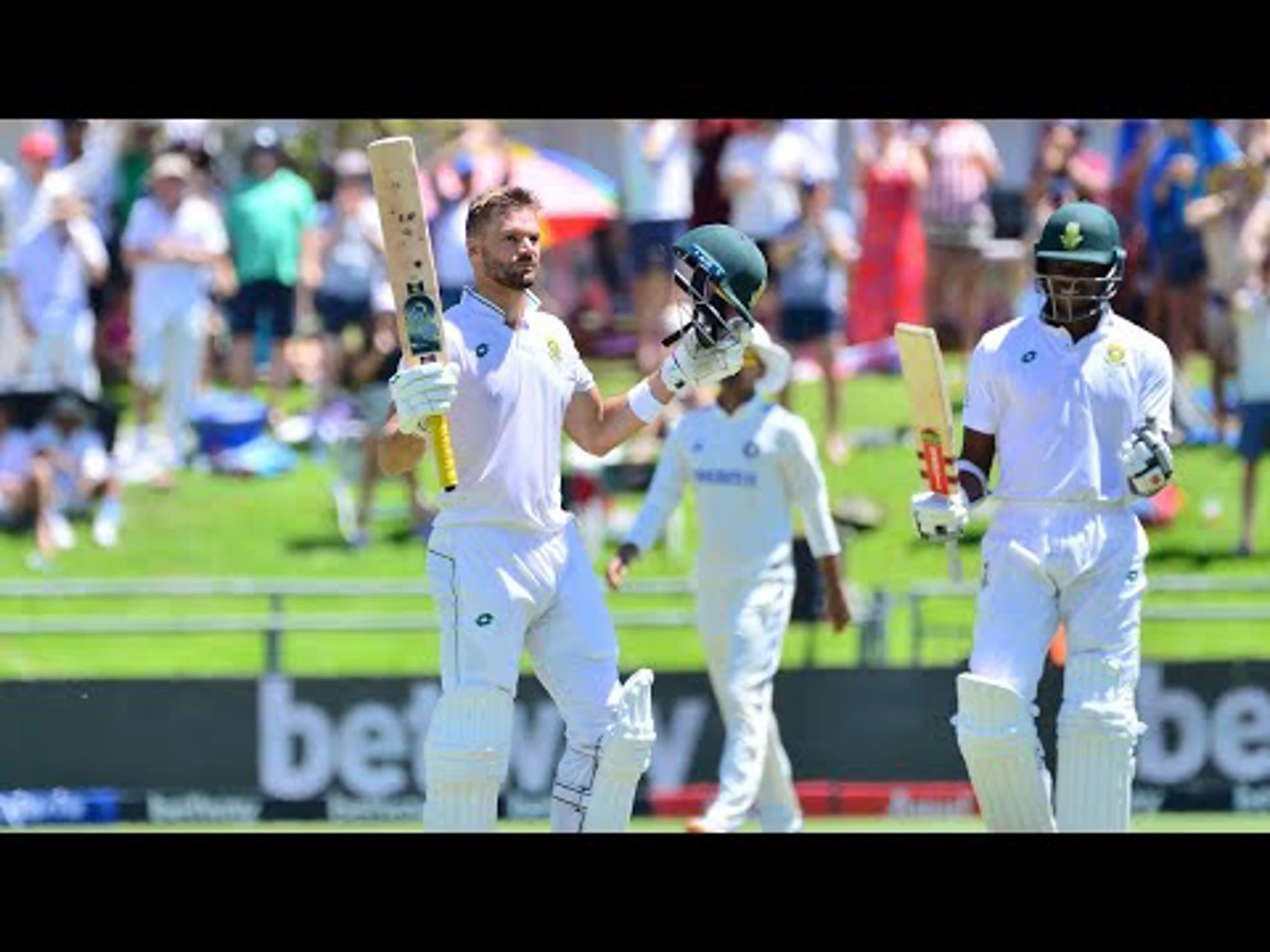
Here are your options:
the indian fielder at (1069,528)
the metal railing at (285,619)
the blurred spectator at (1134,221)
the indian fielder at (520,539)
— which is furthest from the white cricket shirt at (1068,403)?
the blurred spectator at (1134,221)

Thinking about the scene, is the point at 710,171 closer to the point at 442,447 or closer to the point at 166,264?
the point at 166,264

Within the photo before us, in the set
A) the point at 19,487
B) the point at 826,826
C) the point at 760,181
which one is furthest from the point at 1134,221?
the point at 19,487

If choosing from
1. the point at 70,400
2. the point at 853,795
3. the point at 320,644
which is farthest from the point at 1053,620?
the point at 70,400

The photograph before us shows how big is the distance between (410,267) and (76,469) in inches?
308

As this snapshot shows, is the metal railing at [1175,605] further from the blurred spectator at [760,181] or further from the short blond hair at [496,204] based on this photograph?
the short blond hair at [496,204]

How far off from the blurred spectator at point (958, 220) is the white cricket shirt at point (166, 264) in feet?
11.8

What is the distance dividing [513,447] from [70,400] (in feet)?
25.3

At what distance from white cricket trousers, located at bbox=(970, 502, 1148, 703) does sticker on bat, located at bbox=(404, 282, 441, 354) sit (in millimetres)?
1729

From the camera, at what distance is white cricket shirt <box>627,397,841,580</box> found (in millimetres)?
11375

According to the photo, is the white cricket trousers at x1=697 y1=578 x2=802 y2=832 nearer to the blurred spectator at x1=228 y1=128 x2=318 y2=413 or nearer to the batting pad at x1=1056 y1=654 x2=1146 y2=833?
the batting pad at x1=1056 y1=654 x2=1146 y2=833

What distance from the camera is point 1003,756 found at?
861 centimetres

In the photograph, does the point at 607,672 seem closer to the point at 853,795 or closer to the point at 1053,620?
the point at 1053,620

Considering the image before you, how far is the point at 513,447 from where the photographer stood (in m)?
8.35

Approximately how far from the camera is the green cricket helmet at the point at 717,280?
828cm
